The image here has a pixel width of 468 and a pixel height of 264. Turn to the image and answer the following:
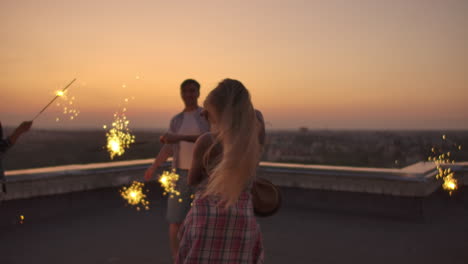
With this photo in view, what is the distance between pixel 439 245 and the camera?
15.6 ft

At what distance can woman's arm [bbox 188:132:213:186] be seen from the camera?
86.2 inches

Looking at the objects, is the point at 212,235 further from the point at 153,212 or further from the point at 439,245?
the point at 153,212

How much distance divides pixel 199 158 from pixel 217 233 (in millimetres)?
430

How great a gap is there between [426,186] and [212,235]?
4580 mm

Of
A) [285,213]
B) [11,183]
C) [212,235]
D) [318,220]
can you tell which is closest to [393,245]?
[318,220]

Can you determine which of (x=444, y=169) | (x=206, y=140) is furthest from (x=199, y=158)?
(x=444, y=169)

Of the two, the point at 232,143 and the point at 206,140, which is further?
the point at 206,140

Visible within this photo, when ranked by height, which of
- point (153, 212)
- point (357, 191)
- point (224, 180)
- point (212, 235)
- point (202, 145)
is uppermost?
point (202, 145)

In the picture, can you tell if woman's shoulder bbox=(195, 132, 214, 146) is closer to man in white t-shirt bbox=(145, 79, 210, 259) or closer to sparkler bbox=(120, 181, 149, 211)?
man in white t-shirt bbox=(145, 79, 210, 259)

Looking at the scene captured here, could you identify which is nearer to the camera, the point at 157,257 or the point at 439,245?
the point at 157,257

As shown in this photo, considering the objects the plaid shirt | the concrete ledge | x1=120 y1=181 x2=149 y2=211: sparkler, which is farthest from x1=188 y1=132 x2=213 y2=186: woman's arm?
x1=120 y1=181 x2=149 y2=211: sparkler

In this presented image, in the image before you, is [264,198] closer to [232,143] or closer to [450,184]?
[232,143]

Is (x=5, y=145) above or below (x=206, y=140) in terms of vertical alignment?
below

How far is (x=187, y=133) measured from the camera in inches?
153
